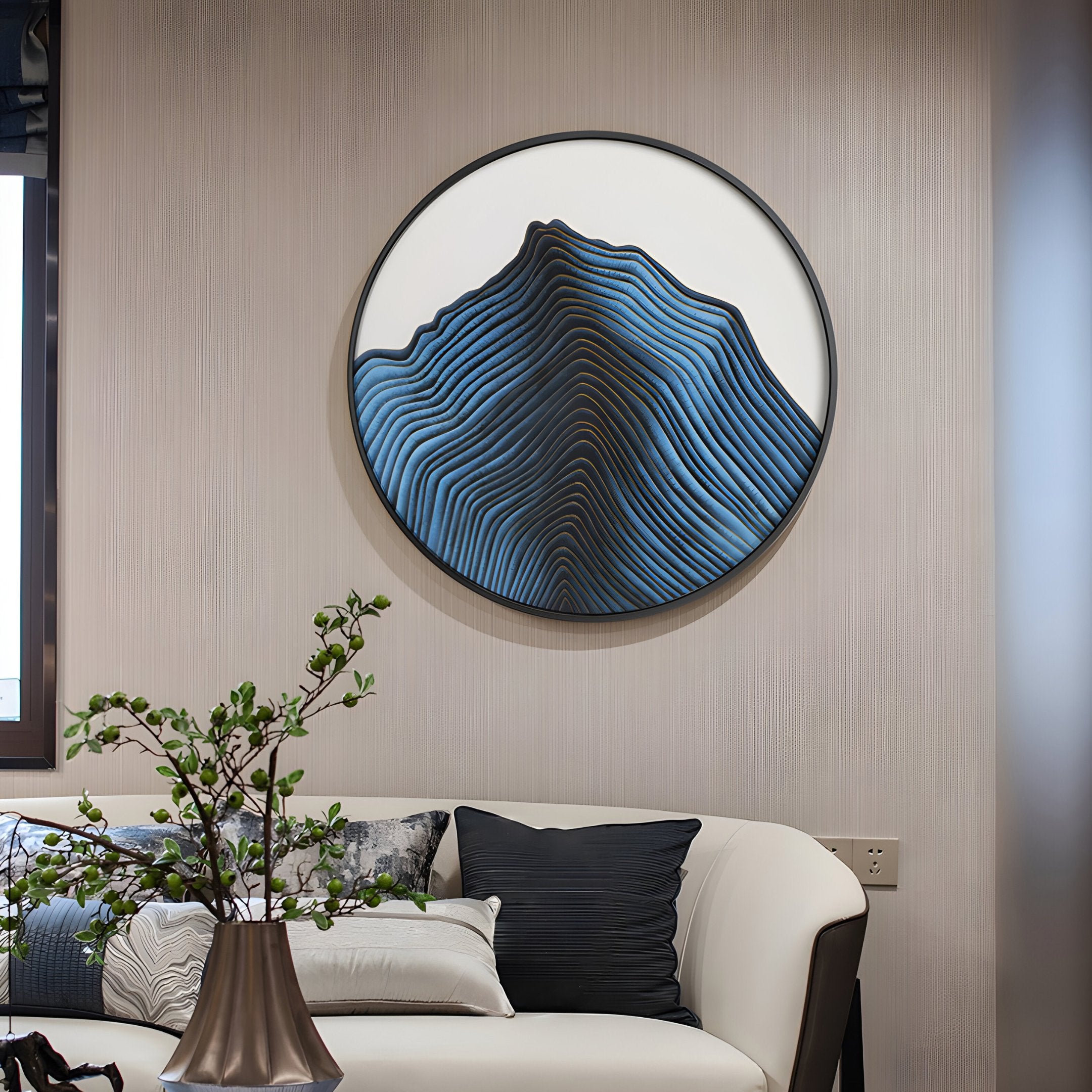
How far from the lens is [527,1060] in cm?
160

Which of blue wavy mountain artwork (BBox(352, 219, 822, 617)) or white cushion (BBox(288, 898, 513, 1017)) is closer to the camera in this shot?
white cushion (BBox(288, 898, 513, 1017))

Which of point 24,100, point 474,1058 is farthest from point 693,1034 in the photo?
point 24,100

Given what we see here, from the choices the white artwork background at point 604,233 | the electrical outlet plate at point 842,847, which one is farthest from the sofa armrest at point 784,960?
the white artwork background at point 604,233

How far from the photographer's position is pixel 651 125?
96.1 inches

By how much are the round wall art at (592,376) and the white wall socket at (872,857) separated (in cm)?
61

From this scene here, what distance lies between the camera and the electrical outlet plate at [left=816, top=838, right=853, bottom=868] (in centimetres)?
229

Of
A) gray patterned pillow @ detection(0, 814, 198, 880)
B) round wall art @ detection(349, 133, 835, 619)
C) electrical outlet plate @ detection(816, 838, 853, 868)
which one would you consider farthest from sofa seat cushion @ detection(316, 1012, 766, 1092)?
round wall art @ detection(349, 133, 835, 619)

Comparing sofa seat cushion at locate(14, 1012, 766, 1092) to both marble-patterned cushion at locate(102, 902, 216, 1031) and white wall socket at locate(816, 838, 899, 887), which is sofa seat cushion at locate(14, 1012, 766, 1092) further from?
white wall socket at locate(816, 838, 899, 887)

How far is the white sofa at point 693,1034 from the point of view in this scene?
1.57m

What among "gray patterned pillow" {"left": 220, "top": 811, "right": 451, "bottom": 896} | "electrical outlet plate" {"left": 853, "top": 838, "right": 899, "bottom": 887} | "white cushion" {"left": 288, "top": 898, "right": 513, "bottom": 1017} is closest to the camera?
"white cushion" {"left": 288, "top": 898, "right": 513, "bottom": 1017}

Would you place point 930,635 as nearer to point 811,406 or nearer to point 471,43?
point 811,406

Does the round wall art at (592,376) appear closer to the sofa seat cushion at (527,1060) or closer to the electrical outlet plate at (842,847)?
the electrical outlet plate at (842,847)

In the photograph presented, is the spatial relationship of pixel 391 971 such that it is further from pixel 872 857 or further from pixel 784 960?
pixel 872 857

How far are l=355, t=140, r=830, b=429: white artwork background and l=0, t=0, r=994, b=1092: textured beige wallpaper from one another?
0.26 ft
